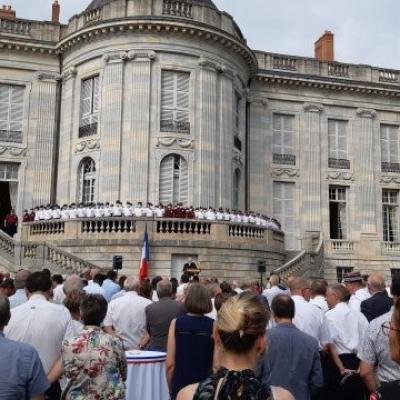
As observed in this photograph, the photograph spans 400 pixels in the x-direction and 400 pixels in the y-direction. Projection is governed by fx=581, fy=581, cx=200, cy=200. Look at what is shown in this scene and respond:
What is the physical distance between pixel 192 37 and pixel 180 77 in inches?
68.4

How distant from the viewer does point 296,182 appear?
30.0 metres

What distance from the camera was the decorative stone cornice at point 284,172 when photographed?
29.8 meters

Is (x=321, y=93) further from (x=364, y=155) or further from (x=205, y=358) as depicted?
(x=205, y=358)

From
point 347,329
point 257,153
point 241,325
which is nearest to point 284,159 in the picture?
point 257,153

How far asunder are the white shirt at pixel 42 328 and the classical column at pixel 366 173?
27.2 m

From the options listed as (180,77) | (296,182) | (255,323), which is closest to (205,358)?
(255,323)

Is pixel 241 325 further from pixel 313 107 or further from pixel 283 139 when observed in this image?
pixel 313 107

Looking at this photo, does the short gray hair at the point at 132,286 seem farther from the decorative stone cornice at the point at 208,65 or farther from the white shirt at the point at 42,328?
the decorative stone cornice at the point at 208,65

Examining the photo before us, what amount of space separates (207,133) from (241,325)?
22126mm

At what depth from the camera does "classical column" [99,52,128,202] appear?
23.6 m

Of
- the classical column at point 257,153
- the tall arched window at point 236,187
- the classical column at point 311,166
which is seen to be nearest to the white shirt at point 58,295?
the tall arched window at point 236,187

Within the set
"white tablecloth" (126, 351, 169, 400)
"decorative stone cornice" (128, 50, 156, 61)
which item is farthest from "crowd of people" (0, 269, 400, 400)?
"decorative stone cornice" (128, 50, 156, 61)

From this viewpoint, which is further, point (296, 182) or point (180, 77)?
point (296, 182)

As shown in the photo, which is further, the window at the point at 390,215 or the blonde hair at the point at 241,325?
the window at the point at 390,215
